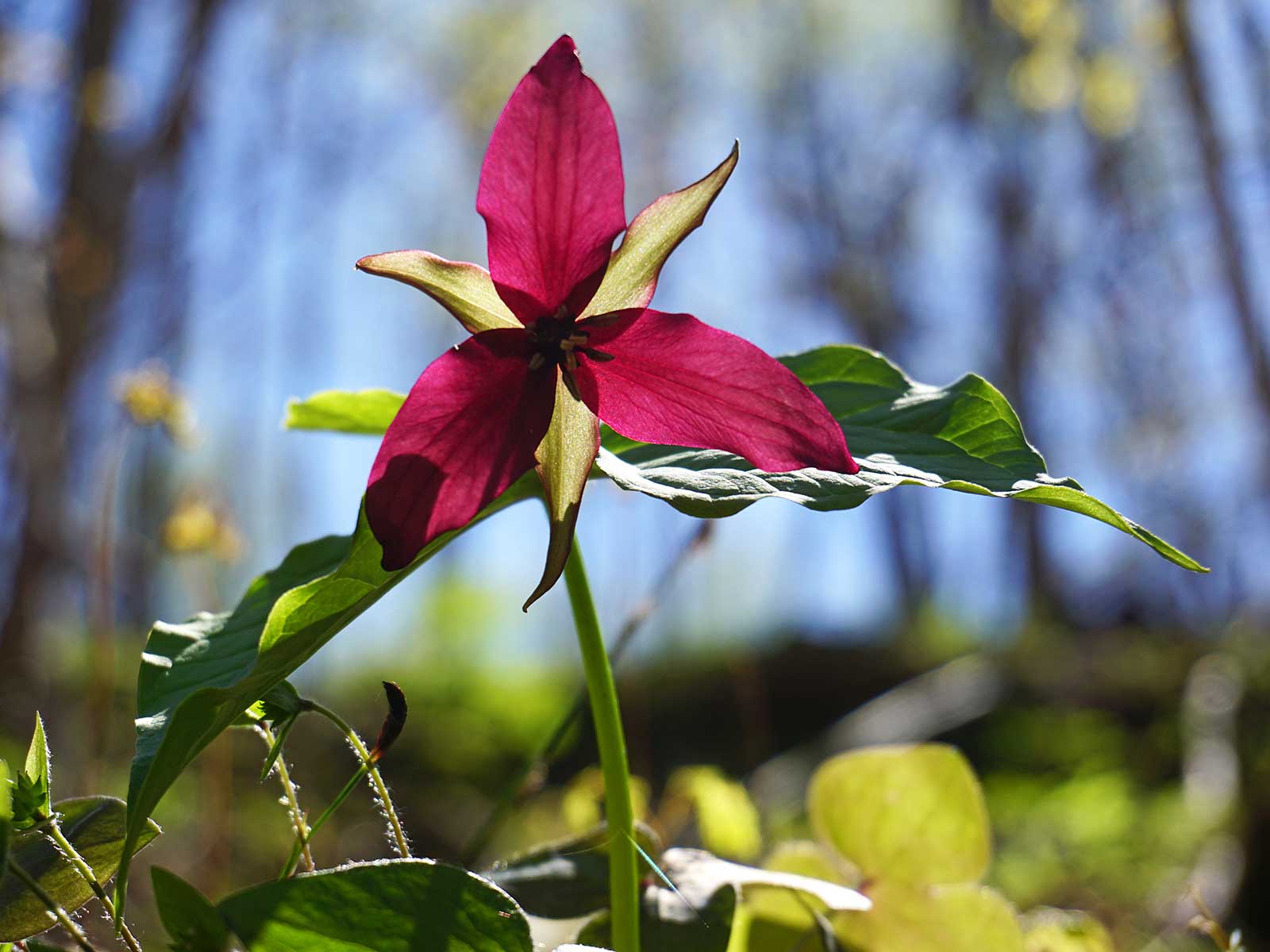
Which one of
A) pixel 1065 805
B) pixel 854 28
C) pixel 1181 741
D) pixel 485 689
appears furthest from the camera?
pixel 854 28

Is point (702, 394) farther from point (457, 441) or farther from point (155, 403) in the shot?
point (155, 403)

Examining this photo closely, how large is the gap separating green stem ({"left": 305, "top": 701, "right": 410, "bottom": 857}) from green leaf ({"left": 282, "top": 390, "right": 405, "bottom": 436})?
23 centimetres

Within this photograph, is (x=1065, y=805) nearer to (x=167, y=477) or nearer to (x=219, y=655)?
(x=219, y=655)

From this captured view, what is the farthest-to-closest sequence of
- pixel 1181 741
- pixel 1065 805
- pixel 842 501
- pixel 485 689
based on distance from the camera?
1. pixel 485 689
2. pixel 1181 741
3. pixel 1065 805
4. pixel 842 501

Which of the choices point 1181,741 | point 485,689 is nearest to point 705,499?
point 1181,741

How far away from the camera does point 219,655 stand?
477mm

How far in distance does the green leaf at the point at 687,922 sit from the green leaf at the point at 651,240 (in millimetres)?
309

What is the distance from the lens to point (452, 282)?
16.8 inches

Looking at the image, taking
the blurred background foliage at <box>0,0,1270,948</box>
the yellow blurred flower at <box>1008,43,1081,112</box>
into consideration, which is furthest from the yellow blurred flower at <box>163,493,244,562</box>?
the yellow blurred flower at <box>1008,43,1081,112</box>

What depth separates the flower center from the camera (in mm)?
430

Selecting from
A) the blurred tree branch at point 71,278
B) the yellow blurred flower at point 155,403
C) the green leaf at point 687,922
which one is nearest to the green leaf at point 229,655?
the green leaf at point 687,922

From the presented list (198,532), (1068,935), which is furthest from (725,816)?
(198,532)

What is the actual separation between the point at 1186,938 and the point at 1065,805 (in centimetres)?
137

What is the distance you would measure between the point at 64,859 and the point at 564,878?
28 centimetres
